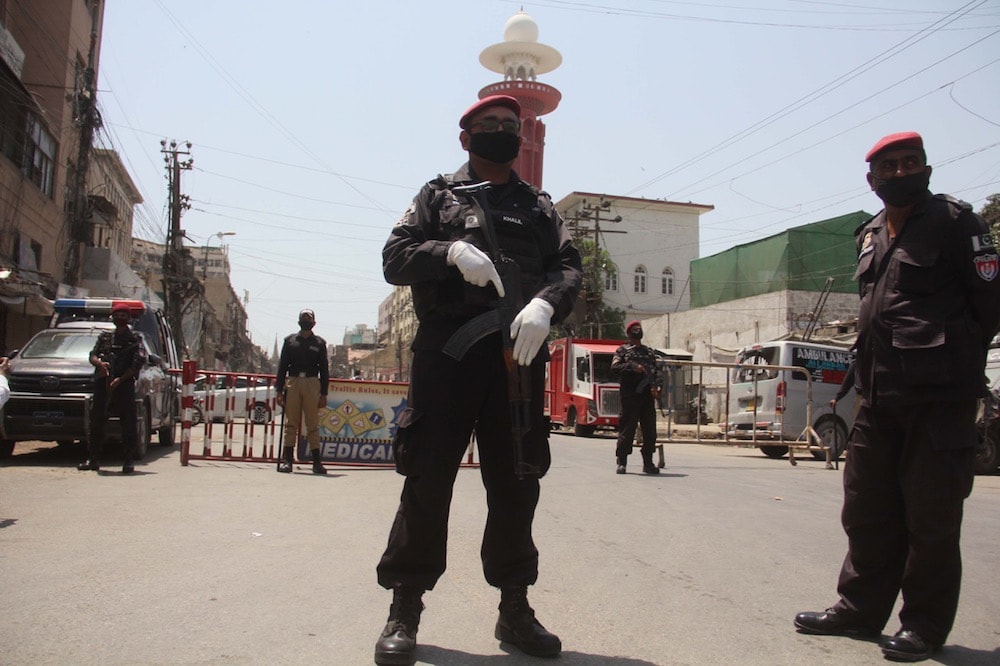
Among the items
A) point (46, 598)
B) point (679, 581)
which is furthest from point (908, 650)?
point (46, 598)

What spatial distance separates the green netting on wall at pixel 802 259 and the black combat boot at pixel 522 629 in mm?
34993

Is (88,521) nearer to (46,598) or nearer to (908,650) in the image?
(46,598)

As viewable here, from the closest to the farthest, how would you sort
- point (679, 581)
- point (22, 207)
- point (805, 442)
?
1. point (679, 581)
2. point (805, 442)
3. point (22, 207)

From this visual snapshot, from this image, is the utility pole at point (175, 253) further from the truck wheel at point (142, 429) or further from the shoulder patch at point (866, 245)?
the shoulder patch at point (866, 245)

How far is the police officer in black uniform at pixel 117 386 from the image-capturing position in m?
9.22

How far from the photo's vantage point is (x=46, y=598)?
3.67 m

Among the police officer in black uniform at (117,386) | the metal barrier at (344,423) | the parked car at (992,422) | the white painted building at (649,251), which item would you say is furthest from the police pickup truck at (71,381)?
the white painted building at (649,251)

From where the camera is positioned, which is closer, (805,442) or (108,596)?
(108,596)

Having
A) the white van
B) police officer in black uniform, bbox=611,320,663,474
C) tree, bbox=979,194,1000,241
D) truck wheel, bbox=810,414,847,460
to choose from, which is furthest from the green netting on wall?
police officer in black uniform, bbox=611,320,663,474

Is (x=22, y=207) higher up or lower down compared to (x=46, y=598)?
higher up

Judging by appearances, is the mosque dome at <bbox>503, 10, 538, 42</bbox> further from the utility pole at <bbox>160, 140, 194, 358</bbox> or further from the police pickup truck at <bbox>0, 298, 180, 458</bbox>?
the police pickup truck at <bbox>0, 298, 180, 458</bbox>

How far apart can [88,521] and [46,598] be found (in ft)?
7.38

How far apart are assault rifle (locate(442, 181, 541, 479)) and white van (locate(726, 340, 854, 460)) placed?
37.5ft

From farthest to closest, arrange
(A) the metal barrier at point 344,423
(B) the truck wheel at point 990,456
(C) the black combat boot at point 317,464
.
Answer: (B) the truck wheel at point 990,456
(A) the metal barrier at point 344,423
(C) the black combat boot at point 317,464
